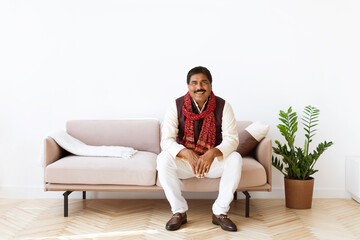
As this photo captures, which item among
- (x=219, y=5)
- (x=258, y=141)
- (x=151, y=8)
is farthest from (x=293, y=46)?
(x=151, y=8)

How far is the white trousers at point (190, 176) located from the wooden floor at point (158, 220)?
0.61 feet

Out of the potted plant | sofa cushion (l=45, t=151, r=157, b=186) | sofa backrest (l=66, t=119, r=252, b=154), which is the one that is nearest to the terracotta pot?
the potted plant

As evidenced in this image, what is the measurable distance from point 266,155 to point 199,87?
789 millimetres

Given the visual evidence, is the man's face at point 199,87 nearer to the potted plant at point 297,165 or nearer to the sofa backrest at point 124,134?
the sofa backrest at point 124,134

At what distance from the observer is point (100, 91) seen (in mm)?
4160

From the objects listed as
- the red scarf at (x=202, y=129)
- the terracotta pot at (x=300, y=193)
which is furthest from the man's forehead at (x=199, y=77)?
the terracotta pot at (x=300, y=193)

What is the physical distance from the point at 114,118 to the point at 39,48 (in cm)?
100

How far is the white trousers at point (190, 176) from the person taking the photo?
10.3ft

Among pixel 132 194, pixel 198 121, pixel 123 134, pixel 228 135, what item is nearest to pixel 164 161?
pixel 198 121

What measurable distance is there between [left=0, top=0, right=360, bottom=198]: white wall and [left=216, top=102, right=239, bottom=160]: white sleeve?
0.78 metres

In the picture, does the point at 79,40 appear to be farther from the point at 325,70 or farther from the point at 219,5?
the point at 325,70

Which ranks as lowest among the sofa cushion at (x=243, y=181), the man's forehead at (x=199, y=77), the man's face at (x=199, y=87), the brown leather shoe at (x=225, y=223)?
the brown leather shoe at (x=225, y=223)

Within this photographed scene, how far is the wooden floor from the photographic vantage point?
2996 millimetres

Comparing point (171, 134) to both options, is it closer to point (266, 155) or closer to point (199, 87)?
point (199, 87)
